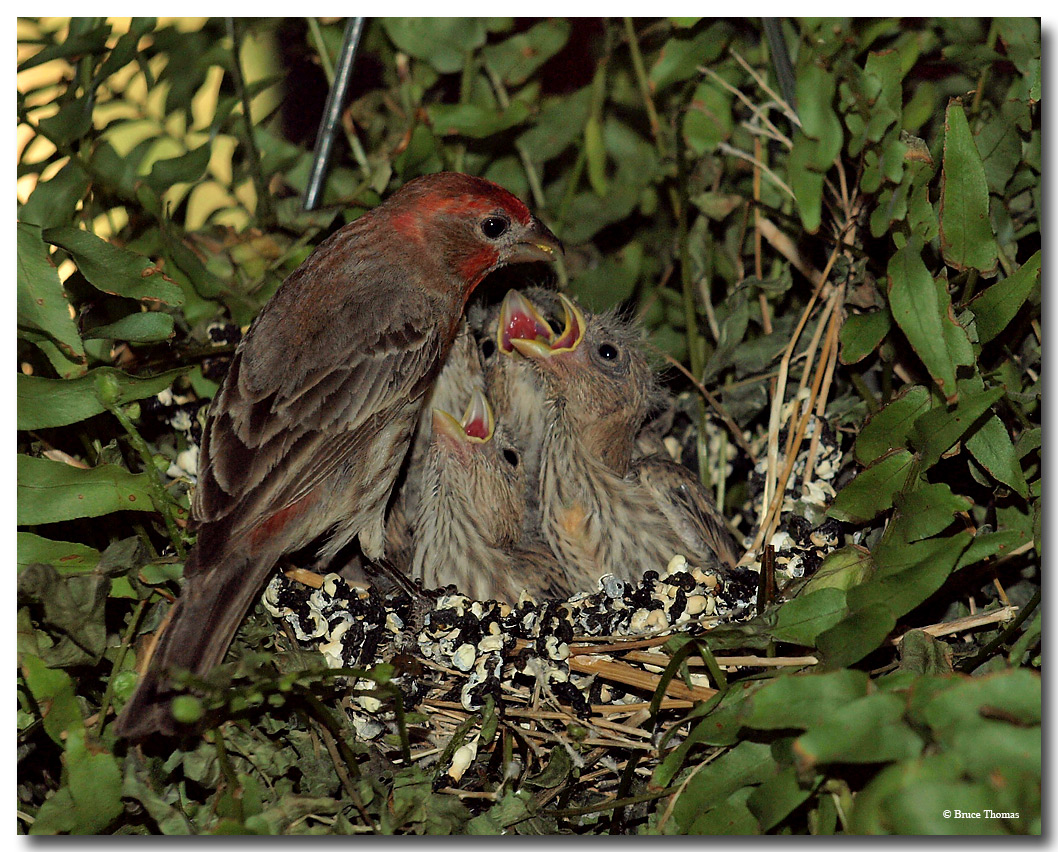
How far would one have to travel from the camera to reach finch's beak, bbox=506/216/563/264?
3686mm

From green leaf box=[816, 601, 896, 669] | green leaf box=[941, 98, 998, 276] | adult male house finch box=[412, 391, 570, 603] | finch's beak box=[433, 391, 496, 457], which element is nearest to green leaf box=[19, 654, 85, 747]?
adult male house finch box=[412, 391, 570, 603]

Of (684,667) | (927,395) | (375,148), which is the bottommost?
(684,667)

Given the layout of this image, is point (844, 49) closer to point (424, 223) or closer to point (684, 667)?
point (424, 223)

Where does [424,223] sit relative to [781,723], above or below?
above

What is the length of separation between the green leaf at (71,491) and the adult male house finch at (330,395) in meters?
0.21

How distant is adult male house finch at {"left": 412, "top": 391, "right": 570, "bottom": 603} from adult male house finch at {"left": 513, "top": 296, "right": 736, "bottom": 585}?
0.14m

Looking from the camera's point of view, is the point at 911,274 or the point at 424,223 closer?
the point at 911,274

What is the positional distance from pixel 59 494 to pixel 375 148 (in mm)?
2292

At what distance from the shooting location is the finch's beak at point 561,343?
→ 154 inches

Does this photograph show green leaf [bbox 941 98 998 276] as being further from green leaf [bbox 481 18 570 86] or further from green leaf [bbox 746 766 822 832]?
green leaf [bbox 481 18 570 86]

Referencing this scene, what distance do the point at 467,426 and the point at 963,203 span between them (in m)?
1.99

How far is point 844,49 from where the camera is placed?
3.33 m

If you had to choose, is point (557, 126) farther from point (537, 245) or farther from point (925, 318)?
point (925, 318)

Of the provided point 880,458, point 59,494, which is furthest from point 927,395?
point 59,494
